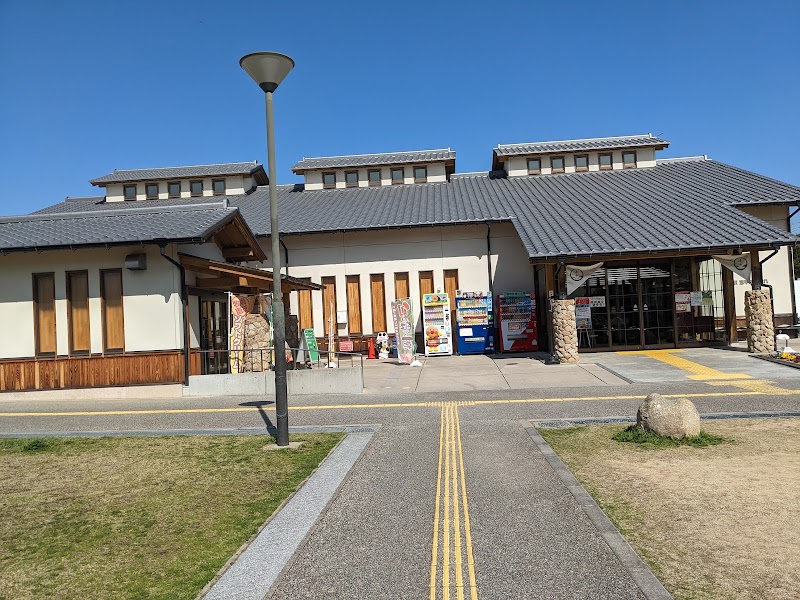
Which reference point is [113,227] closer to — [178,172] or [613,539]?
[613,539]

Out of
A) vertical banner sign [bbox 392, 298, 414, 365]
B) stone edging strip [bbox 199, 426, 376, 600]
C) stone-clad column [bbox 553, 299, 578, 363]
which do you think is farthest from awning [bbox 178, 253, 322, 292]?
stone edging strip [bbox 199, 426, 376, 600]

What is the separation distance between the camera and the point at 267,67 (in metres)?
8.77

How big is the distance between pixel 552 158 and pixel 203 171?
698 inches

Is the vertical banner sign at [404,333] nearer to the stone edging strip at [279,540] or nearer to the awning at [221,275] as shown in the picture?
the awning at [221,275]

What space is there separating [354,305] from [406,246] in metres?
3.08

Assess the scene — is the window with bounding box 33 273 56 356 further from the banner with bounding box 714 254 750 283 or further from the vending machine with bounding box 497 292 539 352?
the banner with bounding box 714 254 750 283

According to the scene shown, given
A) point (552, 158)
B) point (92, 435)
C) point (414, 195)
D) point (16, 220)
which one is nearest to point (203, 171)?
point (414, 195)

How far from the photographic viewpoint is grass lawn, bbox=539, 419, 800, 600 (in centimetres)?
438

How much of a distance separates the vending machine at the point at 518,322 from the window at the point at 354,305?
218 inches

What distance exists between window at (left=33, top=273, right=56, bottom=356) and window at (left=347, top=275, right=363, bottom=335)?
11.1 meters

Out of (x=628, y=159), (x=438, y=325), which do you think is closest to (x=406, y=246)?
(x=438, y=325)

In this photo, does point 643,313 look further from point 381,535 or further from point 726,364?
point 381,535

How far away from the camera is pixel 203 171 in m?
32.0

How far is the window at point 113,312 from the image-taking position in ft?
49.2
